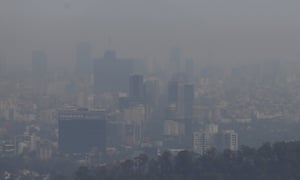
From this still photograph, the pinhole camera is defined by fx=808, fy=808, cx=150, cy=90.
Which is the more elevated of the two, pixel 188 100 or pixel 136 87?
pixel 136 87

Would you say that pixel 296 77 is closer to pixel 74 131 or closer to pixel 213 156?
pixel 74 131

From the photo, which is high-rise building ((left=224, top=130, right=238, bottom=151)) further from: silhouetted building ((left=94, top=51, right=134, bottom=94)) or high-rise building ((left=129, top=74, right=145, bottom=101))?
silhouetted building ((left=94, top=51, right=134, bottom=94))

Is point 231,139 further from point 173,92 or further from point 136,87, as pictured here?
point 136,87

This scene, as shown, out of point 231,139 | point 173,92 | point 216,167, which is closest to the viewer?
point 216,167

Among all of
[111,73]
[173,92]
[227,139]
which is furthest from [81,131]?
[111,73]

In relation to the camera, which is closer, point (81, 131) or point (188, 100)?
point (81, 131)

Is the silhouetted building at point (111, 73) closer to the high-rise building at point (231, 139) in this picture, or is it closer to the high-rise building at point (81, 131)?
the high-rise building at point (81, 131)

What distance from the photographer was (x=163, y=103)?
20094 mm

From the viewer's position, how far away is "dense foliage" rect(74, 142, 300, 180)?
10281 mm

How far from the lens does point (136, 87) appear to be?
2075 centimetres

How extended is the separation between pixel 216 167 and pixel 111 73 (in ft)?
35.5

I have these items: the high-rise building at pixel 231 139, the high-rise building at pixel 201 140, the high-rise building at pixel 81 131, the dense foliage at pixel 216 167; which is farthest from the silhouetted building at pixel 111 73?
the dense foliage at pixel 216 167

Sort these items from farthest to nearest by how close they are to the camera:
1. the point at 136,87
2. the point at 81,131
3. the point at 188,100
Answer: the point at 136,87 → the point at 188,100 → the point at 81,131

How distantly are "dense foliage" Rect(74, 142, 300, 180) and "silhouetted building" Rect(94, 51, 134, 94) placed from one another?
31.3 feet
